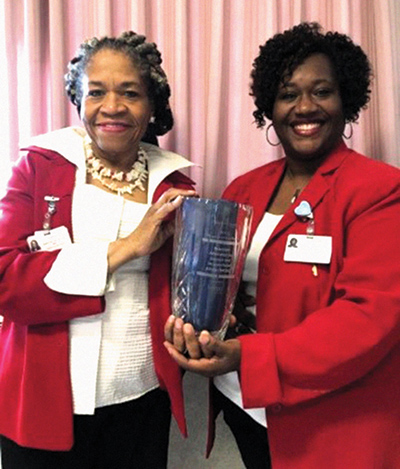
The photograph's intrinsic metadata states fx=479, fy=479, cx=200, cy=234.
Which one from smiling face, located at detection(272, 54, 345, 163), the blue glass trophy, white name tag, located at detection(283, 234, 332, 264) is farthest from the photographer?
smiling face, located at detection(272, 54, 345, 163)

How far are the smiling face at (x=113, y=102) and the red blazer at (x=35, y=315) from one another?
12 centimetres

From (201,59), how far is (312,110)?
1.96ft

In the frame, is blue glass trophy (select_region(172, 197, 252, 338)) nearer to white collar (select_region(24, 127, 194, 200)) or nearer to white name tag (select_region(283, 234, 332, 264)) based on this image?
white name tag (select_region(283, 234, 332, 264))

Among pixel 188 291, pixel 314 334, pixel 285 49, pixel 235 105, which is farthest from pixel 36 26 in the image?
pixel 314 334

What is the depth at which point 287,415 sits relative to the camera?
1.08 metres

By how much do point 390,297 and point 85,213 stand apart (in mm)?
722

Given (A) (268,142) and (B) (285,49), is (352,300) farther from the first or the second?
(A) (268,142)

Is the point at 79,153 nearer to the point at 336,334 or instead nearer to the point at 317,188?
the point at 317,188

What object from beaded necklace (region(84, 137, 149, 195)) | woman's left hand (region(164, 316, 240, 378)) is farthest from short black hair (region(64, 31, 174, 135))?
woman's left hand (region(164, 316, 240, 378))

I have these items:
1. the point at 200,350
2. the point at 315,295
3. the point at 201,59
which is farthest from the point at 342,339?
the point at 201,59

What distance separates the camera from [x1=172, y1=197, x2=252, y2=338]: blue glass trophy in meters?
0.94

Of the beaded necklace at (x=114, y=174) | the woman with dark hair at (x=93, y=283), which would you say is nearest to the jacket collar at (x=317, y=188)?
the woman with dark hair at (x=93, y=283)

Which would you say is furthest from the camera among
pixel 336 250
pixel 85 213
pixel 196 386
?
pixel 196 386

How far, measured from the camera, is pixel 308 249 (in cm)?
108
